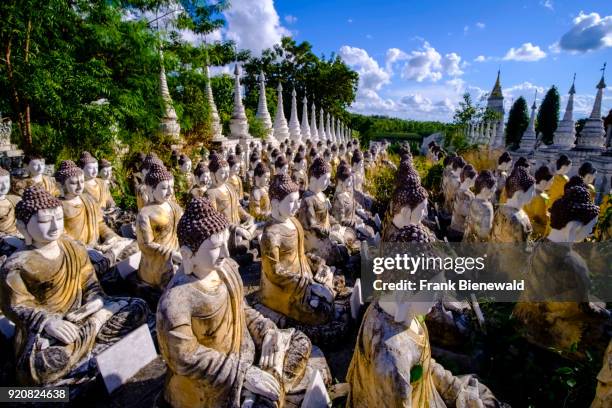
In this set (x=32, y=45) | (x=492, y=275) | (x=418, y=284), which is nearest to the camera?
(x=418, y=284)

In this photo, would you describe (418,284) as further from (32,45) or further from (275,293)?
(32,45)

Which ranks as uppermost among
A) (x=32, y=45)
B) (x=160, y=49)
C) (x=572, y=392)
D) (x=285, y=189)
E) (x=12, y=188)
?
(x=160, y=49)

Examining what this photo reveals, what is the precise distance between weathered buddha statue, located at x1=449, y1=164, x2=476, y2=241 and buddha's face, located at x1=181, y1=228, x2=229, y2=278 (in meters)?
6.56

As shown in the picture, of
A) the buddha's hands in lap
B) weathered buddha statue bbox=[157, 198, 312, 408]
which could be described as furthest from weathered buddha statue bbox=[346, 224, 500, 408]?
weathered buddha statue bbox=[157, 198, 312, 408]

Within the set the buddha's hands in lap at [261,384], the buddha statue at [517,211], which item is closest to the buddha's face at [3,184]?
the buddha's hands in lap at [261,384]

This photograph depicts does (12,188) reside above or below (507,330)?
above

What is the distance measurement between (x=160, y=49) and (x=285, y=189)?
888cm

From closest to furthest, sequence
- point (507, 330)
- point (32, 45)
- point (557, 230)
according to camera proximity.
→ point (557, 230) < point (507, 330) < point (32, 45)

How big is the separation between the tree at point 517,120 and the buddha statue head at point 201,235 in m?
42.6

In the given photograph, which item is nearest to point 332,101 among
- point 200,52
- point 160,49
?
point 200,52

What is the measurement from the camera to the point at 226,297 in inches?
108

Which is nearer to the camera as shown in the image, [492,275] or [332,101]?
[492,275]

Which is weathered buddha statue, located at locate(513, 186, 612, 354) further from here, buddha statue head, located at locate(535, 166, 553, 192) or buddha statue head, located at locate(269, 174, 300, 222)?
buddha statue head, located at locate(535, 166, 553, 192)

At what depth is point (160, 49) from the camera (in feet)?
35.0
